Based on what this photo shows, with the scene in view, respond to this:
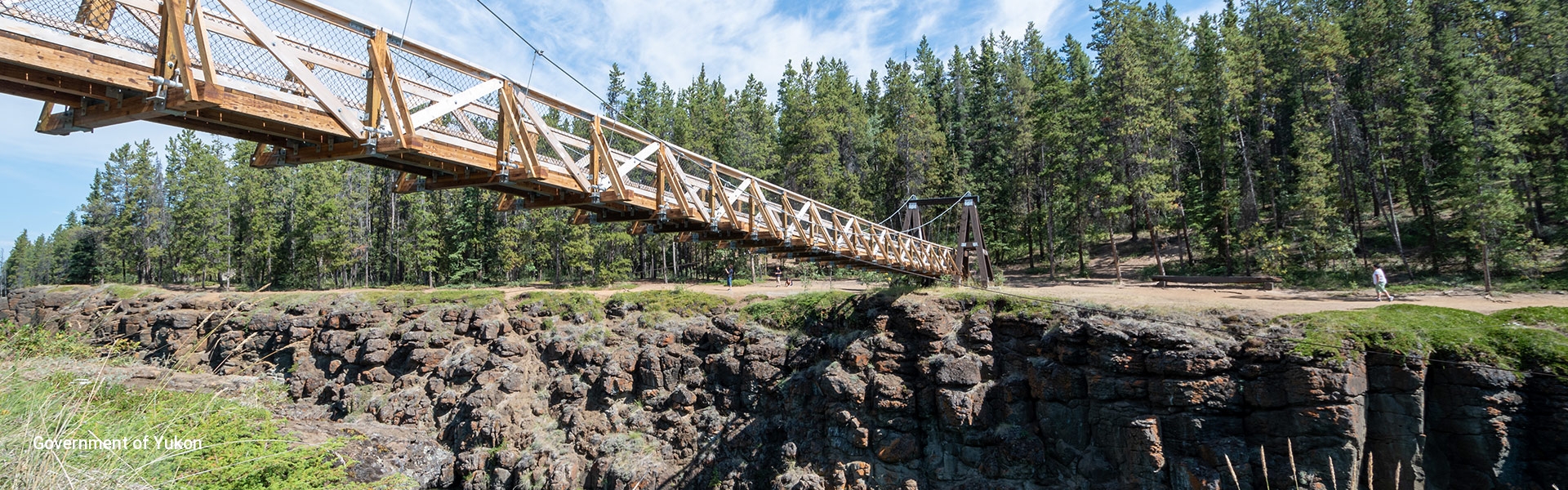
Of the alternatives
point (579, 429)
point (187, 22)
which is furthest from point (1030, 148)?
point (187, 22)

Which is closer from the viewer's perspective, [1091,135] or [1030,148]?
[1091,135]

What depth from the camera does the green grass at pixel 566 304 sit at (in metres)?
23.6

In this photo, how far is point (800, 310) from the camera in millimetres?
20734

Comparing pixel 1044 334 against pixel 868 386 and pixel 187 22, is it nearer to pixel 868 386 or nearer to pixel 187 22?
pixel 868 386

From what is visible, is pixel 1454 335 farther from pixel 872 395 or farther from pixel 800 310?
pixel 800 310

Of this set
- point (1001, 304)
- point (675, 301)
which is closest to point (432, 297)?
point (675, 301)

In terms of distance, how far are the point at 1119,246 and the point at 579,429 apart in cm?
3114

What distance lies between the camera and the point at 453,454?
65.4ft

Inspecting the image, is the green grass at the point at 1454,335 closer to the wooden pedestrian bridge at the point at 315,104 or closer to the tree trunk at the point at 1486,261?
the tree trunk at the point at 1486,261

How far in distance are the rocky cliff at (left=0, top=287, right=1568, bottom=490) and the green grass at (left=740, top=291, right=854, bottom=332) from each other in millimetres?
91

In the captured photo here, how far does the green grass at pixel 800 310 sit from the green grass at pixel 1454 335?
11331mm

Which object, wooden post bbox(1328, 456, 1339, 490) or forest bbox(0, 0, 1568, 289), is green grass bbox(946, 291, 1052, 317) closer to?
wooden post bbox(1328, 456, 1339, 490)

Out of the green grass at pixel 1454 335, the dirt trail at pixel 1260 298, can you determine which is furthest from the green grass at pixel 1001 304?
the green grass at pixel 1454 335

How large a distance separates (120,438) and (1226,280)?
2645 centimetres
